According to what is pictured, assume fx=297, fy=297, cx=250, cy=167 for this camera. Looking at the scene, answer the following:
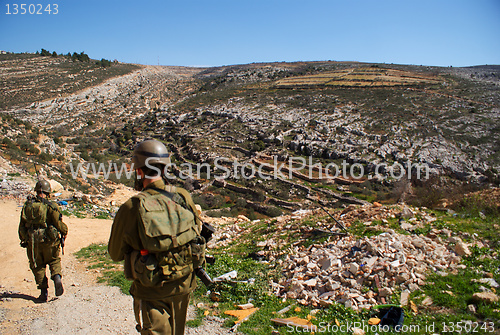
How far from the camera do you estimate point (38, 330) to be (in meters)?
3.75

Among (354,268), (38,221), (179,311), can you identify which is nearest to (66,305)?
(38,221)

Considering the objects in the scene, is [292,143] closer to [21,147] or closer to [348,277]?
[21,147]

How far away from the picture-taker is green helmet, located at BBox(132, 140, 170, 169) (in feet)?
7.97

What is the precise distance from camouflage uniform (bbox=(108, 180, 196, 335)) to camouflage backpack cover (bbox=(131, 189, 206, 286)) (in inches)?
2.8

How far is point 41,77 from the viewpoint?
174 feet

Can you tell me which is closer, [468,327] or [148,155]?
[148,155]

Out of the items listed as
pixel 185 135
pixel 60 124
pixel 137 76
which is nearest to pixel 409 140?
pixel 185 135

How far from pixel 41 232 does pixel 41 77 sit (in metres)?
61.6

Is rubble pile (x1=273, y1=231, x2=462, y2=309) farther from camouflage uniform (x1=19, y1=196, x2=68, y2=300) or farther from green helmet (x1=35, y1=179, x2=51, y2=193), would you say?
green helmet (x1=35, y1=179, x2=51, y2=193)

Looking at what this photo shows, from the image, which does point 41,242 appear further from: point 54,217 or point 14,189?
point 14,189

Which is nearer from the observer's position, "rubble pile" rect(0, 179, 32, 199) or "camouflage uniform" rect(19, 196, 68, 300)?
"camouflage uniform" rect(19, 196, 68, 300)

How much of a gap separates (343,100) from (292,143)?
17.3m

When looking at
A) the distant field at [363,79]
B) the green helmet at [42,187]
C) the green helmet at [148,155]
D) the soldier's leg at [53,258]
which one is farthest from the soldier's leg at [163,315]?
the distant field at [363,79]

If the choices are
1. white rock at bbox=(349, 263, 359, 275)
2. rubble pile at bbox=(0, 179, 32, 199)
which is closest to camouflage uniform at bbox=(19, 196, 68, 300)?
white rock at bbox=(349, 263, 359, 275)
